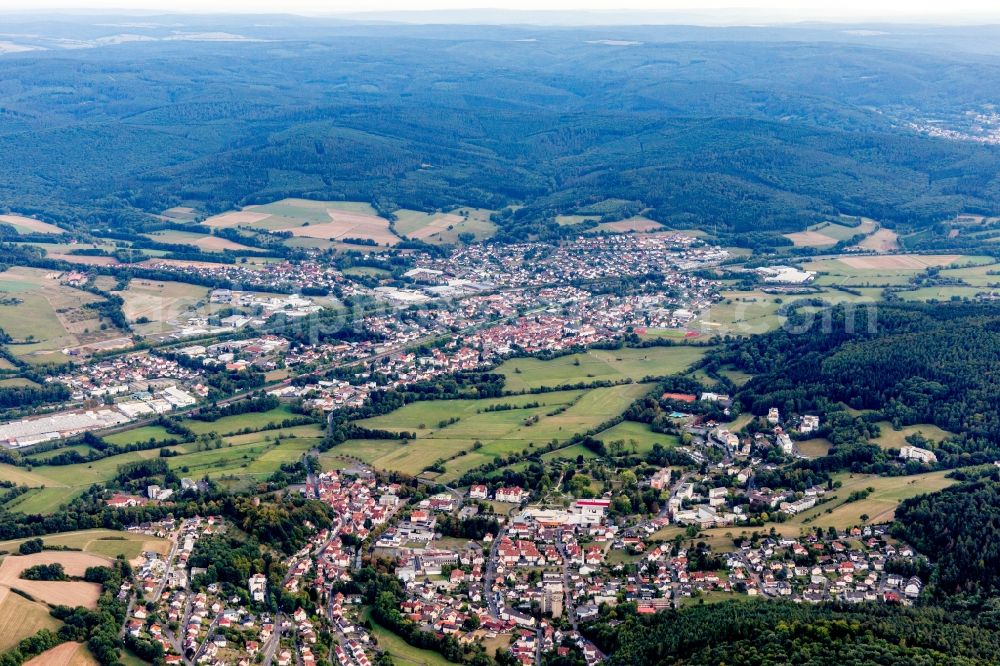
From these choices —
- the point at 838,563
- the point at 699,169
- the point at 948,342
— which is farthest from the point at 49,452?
the point at 699,169

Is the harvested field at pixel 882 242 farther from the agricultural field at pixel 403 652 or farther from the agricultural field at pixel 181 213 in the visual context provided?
the agricultural field at pixel 403 652

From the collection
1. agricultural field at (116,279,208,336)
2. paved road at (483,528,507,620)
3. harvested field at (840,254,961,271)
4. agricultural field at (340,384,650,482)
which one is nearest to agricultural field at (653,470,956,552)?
paved road at (483,528,507,620)

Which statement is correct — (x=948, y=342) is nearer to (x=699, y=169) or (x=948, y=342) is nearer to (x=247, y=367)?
(x=247, y=367)

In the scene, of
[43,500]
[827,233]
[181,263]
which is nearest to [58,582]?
[43,500]

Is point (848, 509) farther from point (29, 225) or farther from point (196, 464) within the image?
point (29, 225)

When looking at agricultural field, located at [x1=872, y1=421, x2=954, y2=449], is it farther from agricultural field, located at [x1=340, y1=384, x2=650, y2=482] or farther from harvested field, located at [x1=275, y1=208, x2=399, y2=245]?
harvested field, located at [x1=275, y1=208, x2=399, y2=245]
